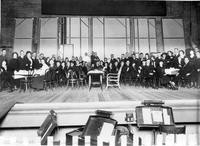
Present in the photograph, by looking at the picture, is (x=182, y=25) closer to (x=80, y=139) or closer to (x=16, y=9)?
(x=80, y=139)

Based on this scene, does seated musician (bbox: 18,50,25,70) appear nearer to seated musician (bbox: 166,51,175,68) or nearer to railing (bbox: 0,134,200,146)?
railing (bbox: 0,134,200,146)

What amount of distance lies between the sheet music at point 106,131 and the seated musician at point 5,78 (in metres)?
1.16

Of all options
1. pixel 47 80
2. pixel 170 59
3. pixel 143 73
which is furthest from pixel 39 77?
pixel 170 59

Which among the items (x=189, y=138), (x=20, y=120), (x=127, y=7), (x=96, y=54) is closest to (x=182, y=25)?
(x=127, y=7)

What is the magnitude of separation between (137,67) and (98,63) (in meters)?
0.48

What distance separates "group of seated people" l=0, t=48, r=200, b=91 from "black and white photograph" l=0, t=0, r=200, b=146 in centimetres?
1

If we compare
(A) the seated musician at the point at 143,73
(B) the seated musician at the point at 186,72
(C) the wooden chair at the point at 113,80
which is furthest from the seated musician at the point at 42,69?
(B) the seated musician at the point at 186,72

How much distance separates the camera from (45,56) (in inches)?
111

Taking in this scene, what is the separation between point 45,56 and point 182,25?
5.58 ft

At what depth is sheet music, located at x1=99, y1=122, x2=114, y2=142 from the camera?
2.38 meters

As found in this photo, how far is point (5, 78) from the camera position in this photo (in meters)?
2.74

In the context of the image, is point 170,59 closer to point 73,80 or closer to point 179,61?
point 179,61

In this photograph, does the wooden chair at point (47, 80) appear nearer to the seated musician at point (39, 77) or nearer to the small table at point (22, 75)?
the seated musician at point (39, 77)

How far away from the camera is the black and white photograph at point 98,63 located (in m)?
2.73
